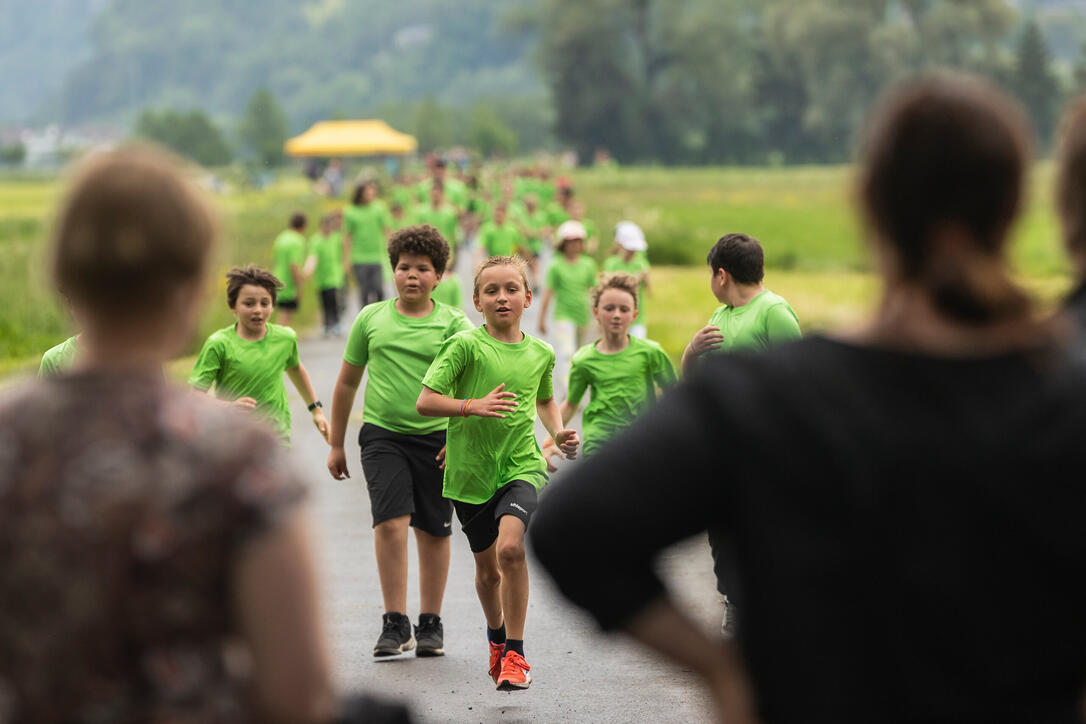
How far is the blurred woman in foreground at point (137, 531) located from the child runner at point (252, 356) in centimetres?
528

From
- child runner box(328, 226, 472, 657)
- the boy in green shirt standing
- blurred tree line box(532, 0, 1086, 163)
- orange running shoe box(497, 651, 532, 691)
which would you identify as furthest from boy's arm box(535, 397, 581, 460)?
blurred tree line box(532, 0, 1086, 163)

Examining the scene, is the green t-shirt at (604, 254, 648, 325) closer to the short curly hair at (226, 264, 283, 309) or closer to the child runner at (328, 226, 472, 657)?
the short curly hair at (226, 264, 283, 309)

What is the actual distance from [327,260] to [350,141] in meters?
97.4

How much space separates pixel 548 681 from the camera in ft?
22.2

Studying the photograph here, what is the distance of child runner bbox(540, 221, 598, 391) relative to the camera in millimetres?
14344

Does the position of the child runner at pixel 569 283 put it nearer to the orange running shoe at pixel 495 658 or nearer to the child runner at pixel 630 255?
the child runner at pixel 630 255

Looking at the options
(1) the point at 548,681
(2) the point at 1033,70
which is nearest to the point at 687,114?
(2) the point at 1033,70

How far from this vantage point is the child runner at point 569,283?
47.1 ft

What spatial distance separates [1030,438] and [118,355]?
1.24 m

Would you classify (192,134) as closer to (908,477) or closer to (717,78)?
(717,78)

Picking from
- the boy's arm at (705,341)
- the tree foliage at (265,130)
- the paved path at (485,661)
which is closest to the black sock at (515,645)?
the paved path at (485,661)

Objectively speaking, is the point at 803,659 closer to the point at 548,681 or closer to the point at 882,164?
the point at 882,164

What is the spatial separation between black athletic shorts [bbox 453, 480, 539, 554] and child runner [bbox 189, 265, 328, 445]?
104 centimetres

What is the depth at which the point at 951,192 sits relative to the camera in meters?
2.20
